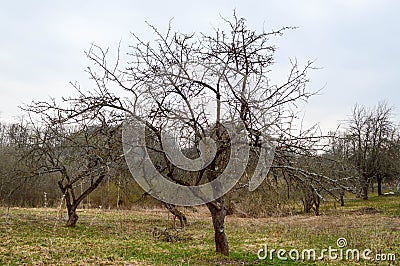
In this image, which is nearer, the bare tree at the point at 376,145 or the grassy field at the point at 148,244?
the grassy field at the point at 148,244

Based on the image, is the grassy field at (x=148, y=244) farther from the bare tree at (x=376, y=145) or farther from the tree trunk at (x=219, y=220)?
the bare tree at (x=376, y=145)

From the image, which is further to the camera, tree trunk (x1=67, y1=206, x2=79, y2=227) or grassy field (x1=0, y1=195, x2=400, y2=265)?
tree trunk (x1=67, y1=206, x2=79, y2=227)

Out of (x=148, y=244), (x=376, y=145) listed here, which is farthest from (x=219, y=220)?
(x=376, y=145)

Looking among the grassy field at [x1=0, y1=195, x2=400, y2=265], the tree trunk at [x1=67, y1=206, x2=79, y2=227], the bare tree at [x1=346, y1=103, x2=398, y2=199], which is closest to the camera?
the grassy field at [x1=0, y1=195, x2=400, y2=265]

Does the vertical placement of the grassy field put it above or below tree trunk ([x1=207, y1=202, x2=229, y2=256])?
below

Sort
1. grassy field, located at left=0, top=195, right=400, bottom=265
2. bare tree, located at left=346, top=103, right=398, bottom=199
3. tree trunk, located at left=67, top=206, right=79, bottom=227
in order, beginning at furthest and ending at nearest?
bare tree, located at left=346, top=103, right=398, bottom=199, tree trunk, located at left=67, top=206, right=79, bottom=227, grassy field, located at left=0, top=195, right=400, bottom=265

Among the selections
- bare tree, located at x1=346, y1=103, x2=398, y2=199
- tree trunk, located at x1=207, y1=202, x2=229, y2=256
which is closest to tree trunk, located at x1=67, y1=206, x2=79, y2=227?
tree trunk, located at x1=207, y1=202, x2=229, y2=256

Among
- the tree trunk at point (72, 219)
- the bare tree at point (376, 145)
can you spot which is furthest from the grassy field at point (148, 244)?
the bare tree at point (376, 145)

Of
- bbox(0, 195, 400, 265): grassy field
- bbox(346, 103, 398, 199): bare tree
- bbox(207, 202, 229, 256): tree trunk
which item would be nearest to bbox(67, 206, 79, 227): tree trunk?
bbox(0, 195, 400, 265): grassy field

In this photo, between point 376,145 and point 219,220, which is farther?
point 376,145

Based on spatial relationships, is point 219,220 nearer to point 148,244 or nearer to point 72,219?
point 148,244

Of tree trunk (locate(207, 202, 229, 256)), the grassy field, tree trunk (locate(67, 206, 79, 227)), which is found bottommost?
the grassy field

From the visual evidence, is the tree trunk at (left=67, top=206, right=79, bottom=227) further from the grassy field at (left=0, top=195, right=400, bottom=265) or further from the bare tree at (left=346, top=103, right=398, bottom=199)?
the bare tree at (left=346, top=103, right=398, bottom=199)

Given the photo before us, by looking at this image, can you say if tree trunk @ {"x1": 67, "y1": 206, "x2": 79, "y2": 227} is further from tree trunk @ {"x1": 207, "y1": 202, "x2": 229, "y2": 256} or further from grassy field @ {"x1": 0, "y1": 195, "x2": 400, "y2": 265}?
tree trunk @ {"x1": 207, "y1": 202, "x2": 229, "y2": 256}
